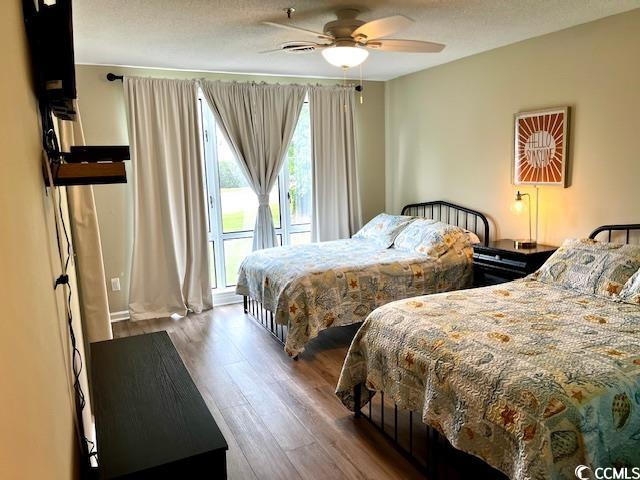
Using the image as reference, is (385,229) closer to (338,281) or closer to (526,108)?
(338,281)

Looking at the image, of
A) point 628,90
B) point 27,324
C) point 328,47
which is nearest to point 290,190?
point 328,47

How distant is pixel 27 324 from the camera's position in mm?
817

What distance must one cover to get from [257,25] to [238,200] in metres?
2.42

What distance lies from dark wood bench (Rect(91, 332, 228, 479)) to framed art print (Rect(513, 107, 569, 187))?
3.35 meters

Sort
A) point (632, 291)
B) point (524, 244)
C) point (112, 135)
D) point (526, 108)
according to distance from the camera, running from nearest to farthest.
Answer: point (632, 291), point (524, 244), point (526, 108), point (112, 135)

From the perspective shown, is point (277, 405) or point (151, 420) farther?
point (277, 405)

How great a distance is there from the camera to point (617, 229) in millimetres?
3545

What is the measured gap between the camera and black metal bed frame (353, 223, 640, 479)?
2.38m

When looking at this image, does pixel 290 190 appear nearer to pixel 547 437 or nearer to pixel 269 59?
pixel 269 59

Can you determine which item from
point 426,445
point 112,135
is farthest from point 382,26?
point 112,135

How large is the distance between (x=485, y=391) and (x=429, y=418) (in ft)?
1.20

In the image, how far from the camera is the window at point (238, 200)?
530 centimetres

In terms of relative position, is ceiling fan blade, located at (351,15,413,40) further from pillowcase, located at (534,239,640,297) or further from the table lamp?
the table lamp

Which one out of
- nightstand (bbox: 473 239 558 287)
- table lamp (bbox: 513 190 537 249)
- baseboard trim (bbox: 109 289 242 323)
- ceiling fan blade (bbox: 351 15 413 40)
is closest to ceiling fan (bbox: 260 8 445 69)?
ceiling fan blade (bbox: 351 15 413 40)
